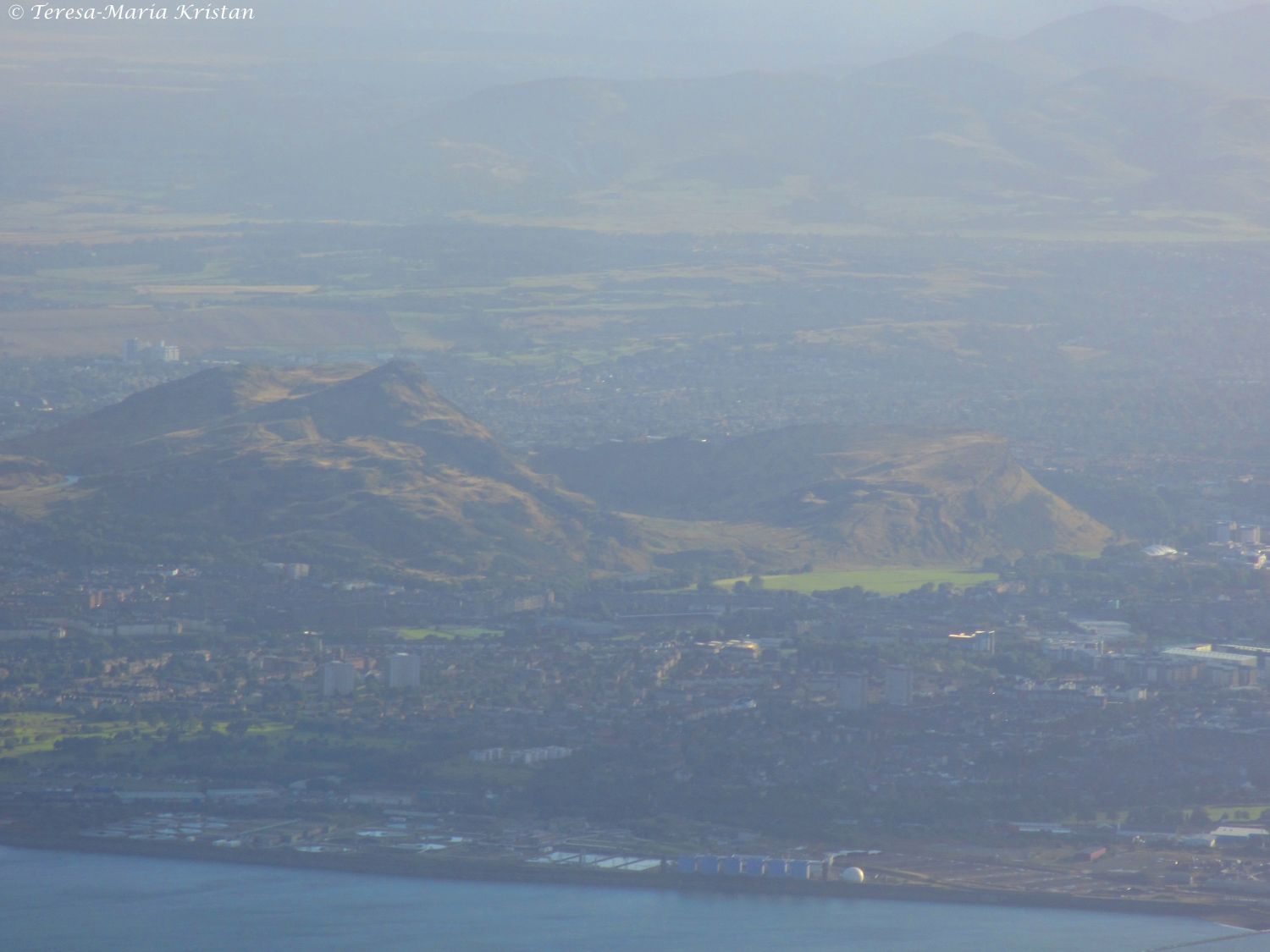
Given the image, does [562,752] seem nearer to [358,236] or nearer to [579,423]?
[579,423]

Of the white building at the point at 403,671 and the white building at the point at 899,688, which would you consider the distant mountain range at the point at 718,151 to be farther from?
the white building at the point at 899,688

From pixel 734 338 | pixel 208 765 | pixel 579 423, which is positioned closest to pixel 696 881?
pixel 208 765

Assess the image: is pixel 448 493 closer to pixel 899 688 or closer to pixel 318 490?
pixel 318 490

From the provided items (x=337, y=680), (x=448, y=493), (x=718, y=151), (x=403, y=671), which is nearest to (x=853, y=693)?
(x=403, y=671)

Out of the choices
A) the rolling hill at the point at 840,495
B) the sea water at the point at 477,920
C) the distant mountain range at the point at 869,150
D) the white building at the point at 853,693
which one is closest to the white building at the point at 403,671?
the white building at the point at 853,693

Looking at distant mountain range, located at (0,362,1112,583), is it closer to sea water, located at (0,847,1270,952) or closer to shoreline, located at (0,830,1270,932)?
shoreline, located at (0,830,1270,932)

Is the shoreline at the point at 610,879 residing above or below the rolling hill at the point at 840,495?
below
